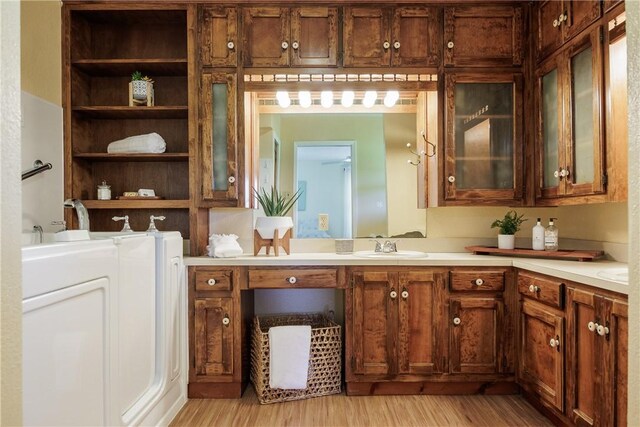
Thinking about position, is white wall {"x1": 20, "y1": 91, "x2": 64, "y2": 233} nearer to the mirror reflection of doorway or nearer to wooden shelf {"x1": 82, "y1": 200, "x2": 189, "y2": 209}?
wooden shelf {"x1": 82, "y1": 200, "x2": 189, "y2": 209}

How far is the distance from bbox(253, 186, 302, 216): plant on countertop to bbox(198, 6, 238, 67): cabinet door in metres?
0.89

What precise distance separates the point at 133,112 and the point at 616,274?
2.89 m

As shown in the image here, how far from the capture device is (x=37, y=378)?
1.07m

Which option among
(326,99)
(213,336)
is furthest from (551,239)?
(213,336)

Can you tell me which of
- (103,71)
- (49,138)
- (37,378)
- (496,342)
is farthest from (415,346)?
(103,71)

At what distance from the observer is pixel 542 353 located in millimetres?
1945

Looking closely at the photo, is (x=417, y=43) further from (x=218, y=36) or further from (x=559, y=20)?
(x=218, y=36)

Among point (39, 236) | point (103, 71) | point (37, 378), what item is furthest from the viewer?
point (103, 71)

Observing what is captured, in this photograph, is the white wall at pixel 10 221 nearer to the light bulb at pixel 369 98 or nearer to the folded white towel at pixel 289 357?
the folded white towel at pixel 289 357

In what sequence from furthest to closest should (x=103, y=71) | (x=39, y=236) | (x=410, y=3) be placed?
(x=103, y=71) < (x=410, y=3) < (x=39, y=236)

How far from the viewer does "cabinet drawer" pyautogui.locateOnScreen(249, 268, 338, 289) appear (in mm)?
2246

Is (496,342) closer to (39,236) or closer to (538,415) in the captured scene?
(538,415)

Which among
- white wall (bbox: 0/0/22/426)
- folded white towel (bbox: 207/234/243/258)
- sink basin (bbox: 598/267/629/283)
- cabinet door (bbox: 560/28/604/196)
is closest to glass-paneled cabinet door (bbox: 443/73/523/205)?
cabinet door (bbox: 560/28/604/196)

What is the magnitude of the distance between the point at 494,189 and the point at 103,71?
2.79 metres
